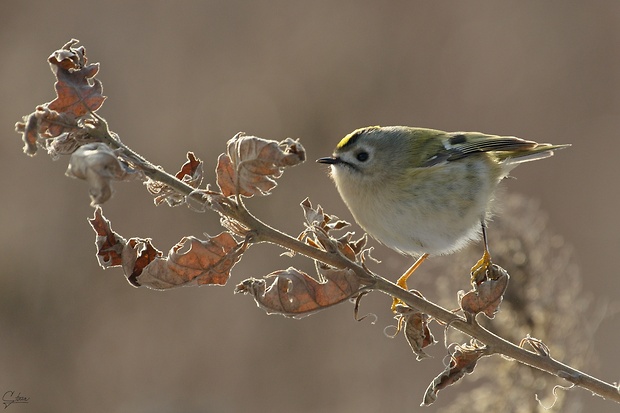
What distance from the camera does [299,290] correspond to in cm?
172

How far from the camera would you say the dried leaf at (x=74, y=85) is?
1663 millimetres

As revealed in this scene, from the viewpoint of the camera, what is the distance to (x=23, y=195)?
4871 millimetres

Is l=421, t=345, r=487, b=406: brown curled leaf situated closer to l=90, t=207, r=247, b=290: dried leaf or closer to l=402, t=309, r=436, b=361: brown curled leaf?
l=402, t=309, r=436, b=361: brown curled leaf

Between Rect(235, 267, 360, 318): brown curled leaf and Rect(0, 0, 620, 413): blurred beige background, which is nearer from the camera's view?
Rect(235, 267, 360, 318): brown curled leaf

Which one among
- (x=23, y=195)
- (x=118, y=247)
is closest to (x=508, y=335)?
(x=118, y=247)

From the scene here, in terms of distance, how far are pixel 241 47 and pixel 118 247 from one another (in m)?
4.79

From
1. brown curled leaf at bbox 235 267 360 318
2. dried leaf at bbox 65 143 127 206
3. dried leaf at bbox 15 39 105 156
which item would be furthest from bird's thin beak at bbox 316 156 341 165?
dried leaf at bbox 65 143 127 206

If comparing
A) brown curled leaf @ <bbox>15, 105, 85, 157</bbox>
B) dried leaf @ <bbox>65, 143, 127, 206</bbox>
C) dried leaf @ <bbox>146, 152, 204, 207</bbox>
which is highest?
brown curled leaf @ <bbox>15, 105, 85, 157</bbox>

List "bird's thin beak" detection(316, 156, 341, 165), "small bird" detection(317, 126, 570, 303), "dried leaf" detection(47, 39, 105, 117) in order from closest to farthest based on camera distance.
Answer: "dried leaf" detection(47, 39, 105, 117)
"small bird" detection(317, 126, 570, 303)
"bird's thin beak" detection(316, 156, 341, 165)

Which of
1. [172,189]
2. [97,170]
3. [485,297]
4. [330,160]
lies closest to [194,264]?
[172,189]

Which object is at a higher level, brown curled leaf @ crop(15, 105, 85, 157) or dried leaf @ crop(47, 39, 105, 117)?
dried leaf @ crop(47, 39, 105, 117)

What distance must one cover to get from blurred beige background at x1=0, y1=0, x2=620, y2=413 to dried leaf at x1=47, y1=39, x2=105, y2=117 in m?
1.74

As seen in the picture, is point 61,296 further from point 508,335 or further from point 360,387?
point 508,335

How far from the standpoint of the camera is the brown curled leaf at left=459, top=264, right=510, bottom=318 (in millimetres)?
1880
